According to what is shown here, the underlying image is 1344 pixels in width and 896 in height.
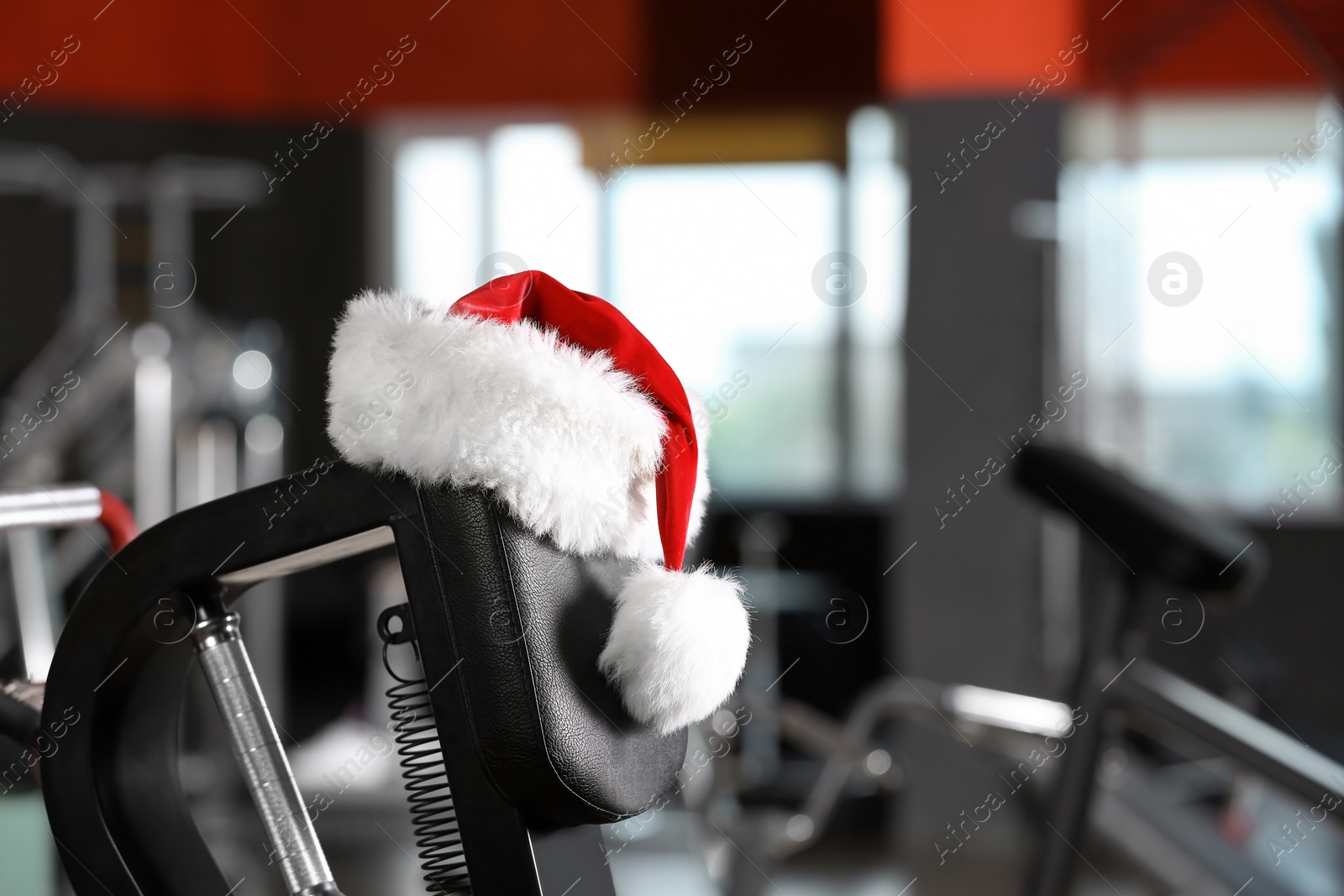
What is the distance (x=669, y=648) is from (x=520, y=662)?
11 centimetres

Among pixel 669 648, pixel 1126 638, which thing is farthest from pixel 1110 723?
pixel 669 648

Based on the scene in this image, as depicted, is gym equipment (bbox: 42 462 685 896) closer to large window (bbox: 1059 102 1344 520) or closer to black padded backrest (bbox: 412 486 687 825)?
black padded backrest (bbox: 412 486 687 825)

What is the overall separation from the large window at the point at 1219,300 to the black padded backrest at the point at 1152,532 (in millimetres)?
3084

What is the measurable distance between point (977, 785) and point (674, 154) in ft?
9.80

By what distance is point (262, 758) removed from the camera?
0.87 meters

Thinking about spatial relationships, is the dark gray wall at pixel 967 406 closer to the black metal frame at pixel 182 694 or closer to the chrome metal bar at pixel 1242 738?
the chrome metal bar at pixel 1242 738

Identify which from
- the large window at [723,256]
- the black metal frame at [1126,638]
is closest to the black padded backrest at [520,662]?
the black metal frame at [1126,638]

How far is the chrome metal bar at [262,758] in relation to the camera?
85 cm

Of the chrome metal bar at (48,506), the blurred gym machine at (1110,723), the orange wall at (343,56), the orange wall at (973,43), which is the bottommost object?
the blurred gym machine at (1110,723)

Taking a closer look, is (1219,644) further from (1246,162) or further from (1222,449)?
(1246,162)

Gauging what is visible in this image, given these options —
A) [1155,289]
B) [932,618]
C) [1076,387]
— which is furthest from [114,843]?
[1155,289]

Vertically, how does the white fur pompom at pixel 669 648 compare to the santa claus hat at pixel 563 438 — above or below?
below

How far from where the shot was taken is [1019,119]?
4.04 metres

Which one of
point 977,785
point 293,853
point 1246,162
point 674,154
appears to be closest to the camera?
point 293,853
